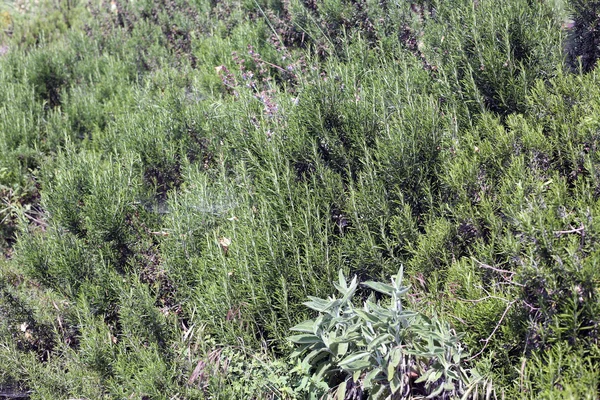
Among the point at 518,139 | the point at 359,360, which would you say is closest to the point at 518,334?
the point at 359,360

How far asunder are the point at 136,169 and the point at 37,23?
233 inches

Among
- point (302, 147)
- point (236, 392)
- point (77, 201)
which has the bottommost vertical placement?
point (236, 392)

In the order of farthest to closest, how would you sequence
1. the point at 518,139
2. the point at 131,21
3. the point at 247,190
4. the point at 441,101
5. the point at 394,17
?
the point at 131,21 → the point at 394,17 → the point at 441,101 → the point at 247,190 → the point at 518,139

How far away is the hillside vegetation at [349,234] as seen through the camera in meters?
2.86

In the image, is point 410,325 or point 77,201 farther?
point 77,201

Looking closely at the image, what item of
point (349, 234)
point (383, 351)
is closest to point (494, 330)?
point (383, 351)

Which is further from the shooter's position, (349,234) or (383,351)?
(349,234)

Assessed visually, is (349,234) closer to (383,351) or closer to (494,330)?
(383,351)

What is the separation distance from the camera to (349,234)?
3682 millimetres

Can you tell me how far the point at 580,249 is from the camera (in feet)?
8.74

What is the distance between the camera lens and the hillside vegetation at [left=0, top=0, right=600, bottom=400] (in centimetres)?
286

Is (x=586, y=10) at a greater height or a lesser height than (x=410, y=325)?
greater

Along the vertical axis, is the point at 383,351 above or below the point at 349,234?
below

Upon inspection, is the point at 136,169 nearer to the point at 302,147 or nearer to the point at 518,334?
the point at 302,147
